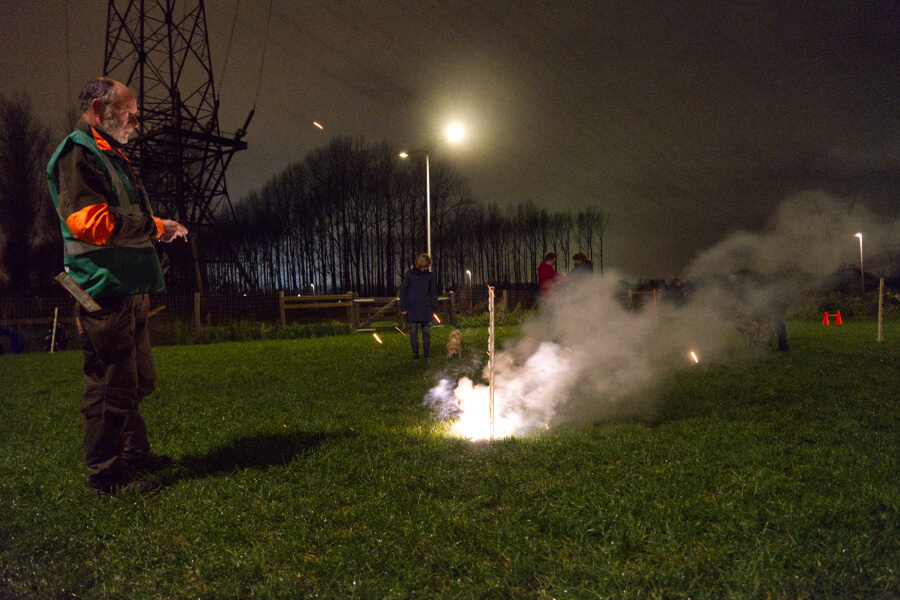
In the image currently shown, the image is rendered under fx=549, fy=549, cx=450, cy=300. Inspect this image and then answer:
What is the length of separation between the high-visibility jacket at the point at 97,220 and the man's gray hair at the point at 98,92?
16 cm

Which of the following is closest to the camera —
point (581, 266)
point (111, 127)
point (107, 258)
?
point (107, 258)

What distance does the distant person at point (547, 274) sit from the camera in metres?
11.1

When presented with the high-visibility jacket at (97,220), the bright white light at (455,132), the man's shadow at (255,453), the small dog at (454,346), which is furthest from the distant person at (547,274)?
the bright white light at (455,132)

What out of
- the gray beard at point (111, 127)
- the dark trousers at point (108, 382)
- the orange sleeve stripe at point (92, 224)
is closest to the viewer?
the orange sleeve stripe at point (92, 224)

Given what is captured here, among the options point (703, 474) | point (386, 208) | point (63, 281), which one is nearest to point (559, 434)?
point (703, 474)

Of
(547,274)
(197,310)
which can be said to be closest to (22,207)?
(197,310)

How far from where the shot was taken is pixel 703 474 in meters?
3.82

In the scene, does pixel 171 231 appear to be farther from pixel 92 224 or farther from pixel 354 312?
pixel 354 312

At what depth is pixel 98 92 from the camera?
3590mm

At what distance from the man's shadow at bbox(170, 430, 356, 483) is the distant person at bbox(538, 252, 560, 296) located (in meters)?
6.75

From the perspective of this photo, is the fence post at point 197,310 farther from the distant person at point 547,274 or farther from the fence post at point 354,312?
the distant person at point 547,274

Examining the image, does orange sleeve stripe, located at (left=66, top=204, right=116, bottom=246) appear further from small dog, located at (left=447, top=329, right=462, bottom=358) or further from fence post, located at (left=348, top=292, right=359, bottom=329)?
fence post, located at (left=348, top=292, right=359, bottom=329)

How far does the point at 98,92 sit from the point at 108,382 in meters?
1.89

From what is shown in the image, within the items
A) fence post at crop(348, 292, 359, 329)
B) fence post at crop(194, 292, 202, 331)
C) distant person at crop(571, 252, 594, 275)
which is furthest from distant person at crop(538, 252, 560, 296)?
fence post at crop(194, 292, 202, 331)
